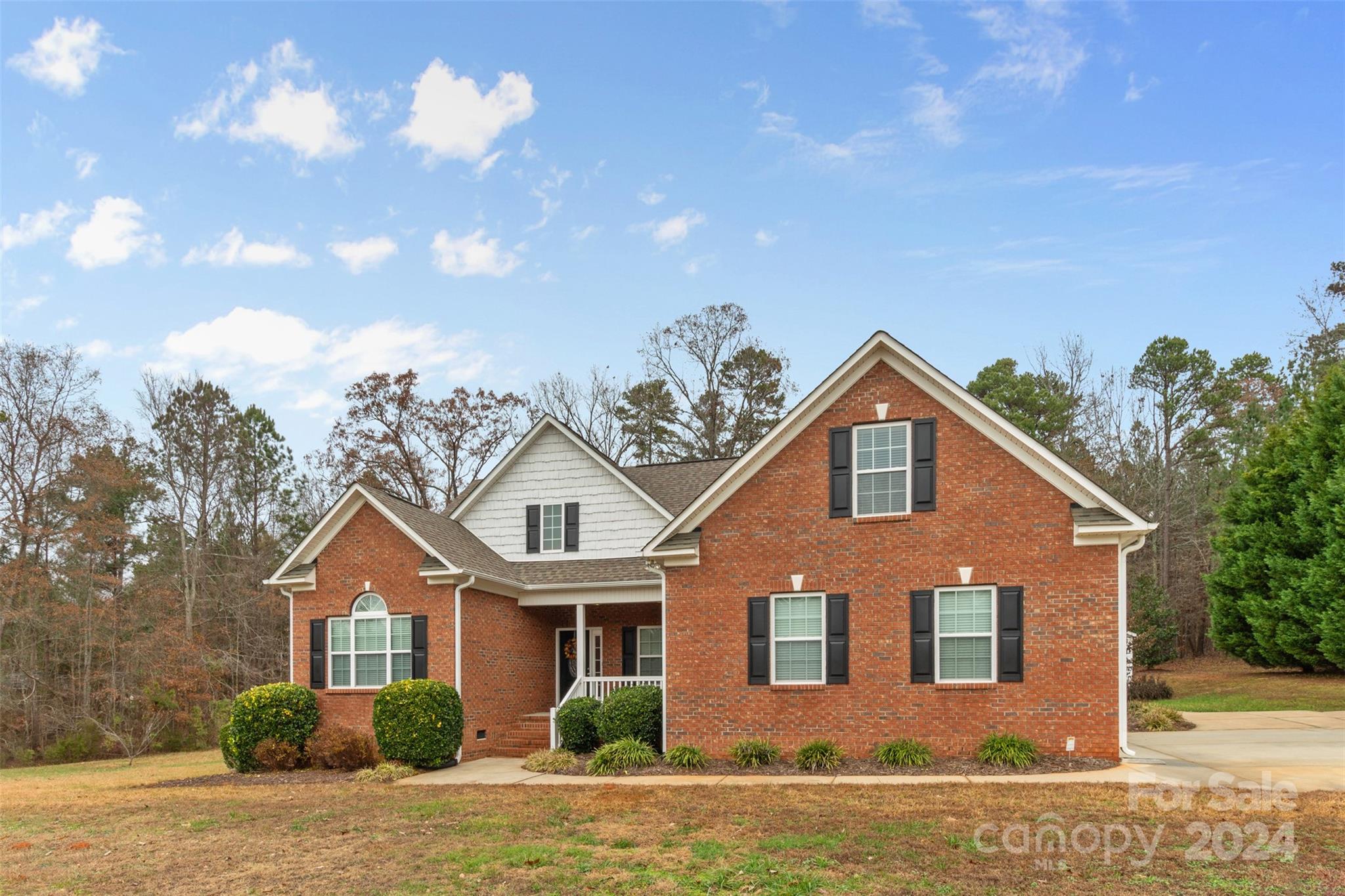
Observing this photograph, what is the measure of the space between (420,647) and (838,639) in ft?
27.5

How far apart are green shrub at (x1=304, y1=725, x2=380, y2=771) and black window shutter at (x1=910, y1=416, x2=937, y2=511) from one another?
11137 mm

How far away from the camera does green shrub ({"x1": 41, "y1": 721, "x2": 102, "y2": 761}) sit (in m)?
30.8

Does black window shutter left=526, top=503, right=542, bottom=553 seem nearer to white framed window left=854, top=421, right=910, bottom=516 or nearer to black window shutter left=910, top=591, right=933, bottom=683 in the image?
white framed window left=854, top=421, right=910, bottom=516

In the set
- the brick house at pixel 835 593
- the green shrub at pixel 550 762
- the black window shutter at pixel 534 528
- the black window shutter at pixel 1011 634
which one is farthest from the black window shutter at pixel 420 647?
the black window shutter at pixel 1011 634

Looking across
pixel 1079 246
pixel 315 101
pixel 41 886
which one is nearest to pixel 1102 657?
pixel 1079 246

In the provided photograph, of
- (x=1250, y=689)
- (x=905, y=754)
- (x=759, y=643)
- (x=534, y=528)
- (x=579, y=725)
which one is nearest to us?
(x=905, y=754)

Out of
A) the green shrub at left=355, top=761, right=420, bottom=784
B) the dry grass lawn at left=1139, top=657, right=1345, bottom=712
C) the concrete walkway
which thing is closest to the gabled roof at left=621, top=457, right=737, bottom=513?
the concrete walkway

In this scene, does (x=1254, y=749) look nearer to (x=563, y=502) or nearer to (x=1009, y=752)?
(x=1009, y=752)

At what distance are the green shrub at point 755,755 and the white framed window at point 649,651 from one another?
17.7ft

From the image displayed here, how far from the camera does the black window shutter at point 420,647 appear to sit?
1927 cm

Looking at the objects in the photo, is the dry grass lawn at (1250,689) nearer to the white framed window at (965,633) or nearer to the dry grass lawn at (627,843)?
the white framed window at (965,633)

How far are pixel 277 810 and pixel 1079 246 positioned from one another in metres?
19.9

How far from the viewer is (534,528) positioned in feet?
75.2

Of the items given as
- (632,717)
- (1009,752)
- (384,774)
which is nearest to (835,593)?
(1009,752)
